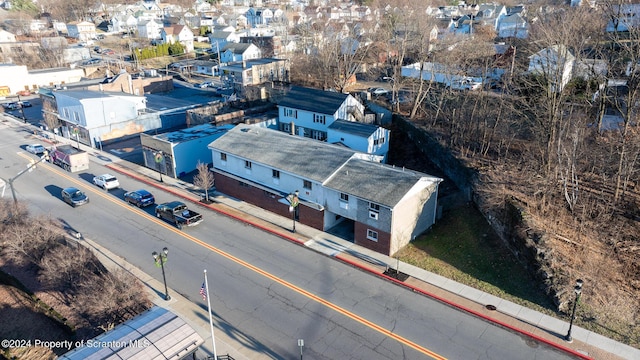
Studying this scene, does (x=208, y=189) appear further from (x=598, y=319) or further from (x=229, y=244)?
(x=598, y=319)

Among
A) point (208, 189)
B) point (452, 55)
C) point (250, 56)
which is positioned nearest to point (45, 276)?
point (208, 189)

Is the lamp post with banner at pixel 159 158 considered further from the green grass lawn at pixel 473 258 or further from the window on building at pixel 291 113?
the green grass lawn at pixel 473 258

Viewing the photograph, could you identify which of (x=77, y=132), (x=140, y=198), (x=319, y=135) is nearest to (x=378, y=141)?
(x=319, y=135)

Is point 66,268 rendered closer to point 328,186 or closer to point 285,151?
point 285,151

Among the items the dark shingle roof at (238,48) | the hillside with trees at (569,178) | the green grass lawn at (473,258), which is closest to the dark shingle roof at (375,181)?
the green grass lawn at (473,258)

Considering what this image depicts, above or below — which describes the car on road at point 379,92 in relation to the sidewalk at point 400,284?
above
